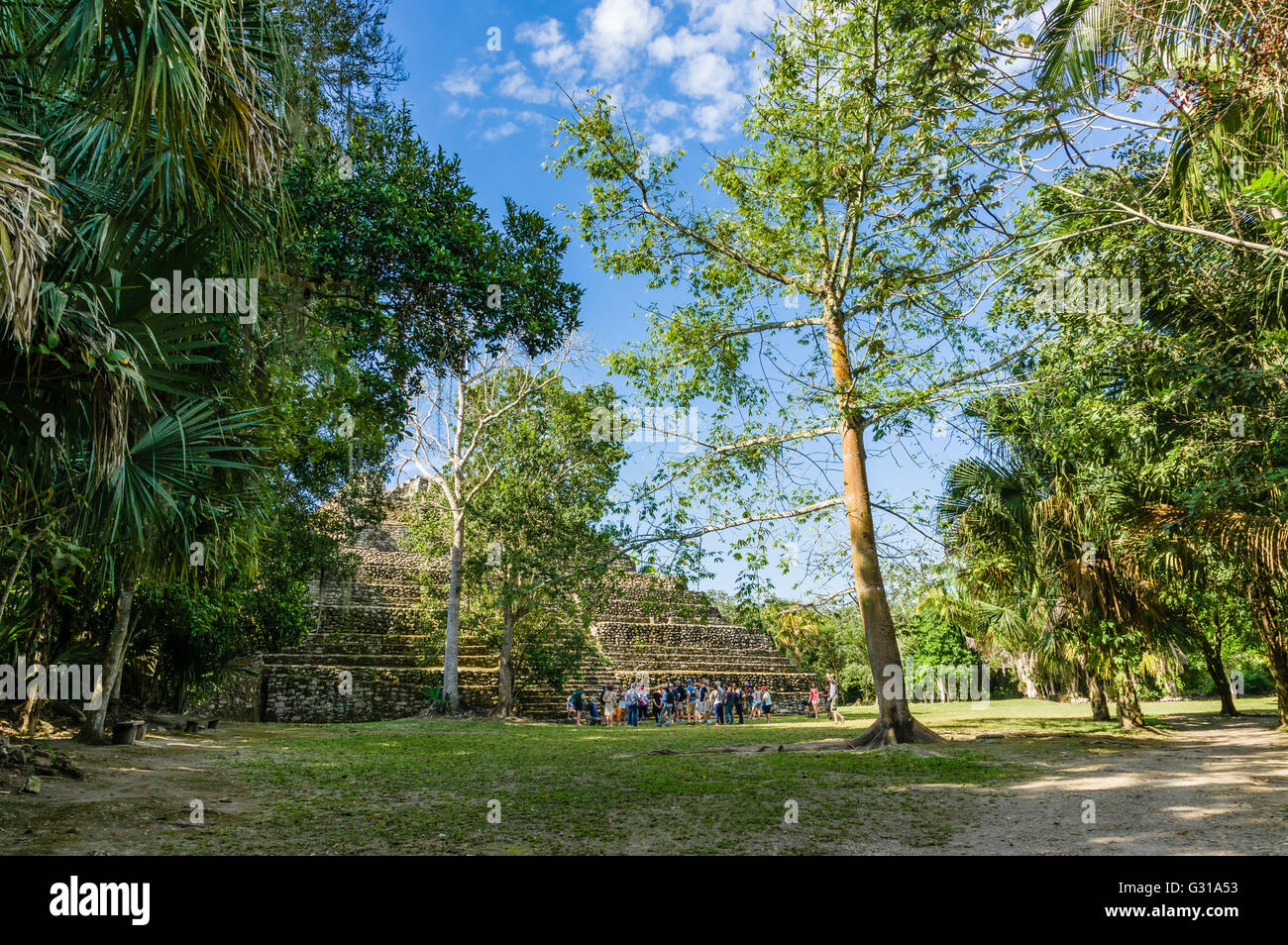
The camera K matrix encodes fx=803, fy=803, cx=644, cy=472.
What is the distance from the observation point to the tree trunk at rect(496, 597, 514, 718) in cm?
2089

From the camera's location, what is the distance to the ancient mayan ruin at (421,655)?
1952 cm

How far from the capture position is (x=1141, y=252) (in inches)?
311

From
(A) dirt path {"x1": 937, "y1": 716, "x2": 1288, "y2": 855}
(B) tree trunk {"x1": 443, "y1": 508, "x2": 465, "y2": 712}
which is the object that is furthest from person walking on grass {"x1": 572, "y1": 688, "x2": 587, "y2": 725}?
(A) dirt path {"x1": 937, "y1": 716, "x2": 1288, "y2": 855}

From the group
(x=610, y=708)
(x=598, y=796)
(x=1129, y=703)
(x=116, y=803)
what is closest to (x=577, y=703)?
Result: (x=610, y=708)

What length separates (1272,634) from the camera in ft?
40.7

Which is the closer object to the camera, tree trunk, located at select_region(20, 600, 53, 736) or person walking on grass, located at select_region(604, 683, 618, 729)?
tree trunk, located at select_region(20, 600, 53, 736)

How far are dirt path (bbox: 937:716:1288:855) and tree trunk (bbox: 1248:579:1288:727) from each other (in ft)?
8.42

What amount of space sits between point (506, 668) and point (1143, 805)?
1708 cm

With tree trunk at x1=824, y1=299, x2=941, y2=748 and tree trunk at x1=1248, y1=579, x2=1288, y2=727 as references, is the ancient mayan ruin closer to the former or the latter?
tree trunk at x1=824, y1=299, x2=941, y2=748

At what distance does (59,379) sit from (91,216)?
1.11 meters

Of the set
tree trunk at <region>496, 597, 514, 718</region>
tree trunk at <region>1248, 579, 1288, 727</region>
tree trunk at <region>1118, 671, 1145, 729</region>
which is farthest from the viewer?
tree trunk at <region>496, 597, 514, 718</region>

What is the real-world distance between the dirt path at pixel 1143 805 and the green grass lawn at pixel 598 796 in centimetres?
31
